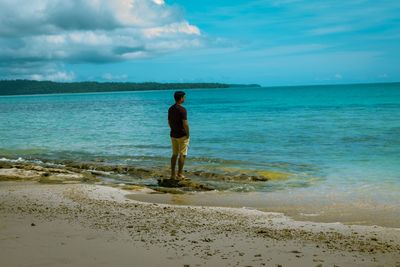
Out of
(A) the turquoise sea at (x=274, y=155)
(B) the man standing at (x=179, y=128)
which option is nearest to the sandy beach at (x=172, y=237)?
(A) the turquoise sea at (x=274, y=155)

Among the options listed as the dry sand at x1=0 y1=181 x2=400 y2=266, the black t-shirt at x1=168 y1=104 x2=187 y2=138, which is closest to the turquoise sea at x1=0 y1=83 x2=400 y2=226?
the black t-shirt at x1=168 y1=104 x2=187 y2=138

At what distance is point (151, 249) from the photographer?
18.6 feet

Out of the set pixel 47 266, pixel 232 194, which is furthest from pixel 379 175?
pixel 47 266

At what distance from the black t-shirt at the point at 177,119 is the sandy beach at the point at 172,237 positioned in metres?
3.25

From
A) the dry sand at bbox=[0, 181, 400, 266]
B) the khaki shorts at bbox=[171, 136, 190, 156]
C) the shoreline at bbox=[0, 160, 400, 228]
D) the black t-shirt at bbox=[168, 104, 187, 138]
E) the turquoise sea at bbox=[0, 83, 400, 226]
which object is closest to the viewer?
the dry sand at bbox=[0, 181, 400, 266]

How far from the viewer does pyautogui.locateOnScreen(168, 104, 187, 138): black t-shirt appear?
1155 centimetres

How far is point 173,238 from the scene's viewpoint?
6.15 m

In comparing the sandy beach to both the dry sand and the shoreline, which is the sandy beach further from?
the shoreline

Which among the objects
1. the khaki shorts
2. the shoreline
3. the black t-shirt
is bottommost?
the shoreline

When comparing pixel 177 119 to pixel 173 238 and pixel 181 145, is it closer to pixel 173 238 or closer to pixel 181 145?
pixel 181 145

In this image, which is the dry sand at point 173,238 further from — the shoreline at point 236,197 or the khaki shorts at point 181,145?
the khaki shorts at point 181,145

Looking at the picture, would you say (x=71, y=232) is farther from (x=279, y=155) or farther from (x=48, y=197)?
(x=279, y=155)

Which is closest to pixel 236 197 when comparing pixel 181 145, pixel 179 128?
pixel 181 145

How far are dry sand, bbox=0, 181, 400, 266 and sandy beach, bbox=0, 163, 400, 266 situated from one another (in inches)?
0.5
